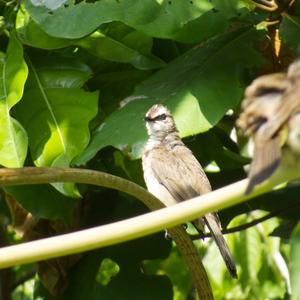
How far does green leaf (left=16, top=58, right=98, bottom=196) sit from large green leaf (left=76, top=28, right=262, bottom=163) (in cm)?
8

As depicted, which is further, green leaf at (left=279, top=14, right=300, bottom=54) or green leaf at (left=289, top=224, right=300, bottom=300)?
green leaf at (left=279, top=14, right=300, bottom=54)

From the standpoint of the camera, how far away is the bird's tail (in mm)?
4246

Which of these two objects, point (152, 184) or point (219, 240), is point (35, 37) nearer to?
point (152, 184)

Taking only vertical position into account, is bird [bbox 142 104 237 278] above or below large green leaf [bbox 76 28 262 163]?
below

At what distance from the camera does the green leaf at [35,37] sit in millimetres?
3852

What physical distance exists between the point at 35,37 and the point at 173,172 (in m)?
1.17

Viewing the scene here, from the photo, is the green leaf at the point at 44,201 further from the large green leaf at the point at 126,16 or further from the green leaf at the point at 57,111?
the large green leaf at the point at 126,16

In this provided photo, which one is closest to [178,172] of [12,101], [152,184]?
A: [152,184]

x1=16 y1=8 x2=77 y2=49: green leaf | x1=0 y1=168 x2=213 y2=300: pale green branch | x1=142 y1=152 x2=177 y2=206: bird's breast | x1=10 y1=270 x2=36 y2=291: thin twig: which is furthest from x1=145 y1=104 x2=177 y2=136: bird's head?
x1=10 y1=270 x2=36 y2=291: thin twig

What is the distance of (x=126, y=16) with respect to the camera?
12.0 feet

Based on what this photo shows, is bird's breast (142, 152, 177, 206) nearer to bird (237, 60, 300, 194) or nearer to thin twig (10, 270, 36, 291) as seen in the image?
thin twig (10, 270, 36, 291)

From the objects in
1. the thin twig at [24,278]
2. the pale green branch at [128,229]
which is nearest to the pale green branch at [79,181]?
the pale green branch at [128,229]

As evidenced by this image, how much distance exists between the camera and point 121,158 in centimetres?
409

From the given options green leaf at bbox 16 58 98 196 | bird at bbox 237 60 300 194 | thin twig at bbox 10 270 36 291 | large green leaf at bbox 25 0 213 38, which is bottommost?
thin twig at bbox 10 270 36 291
